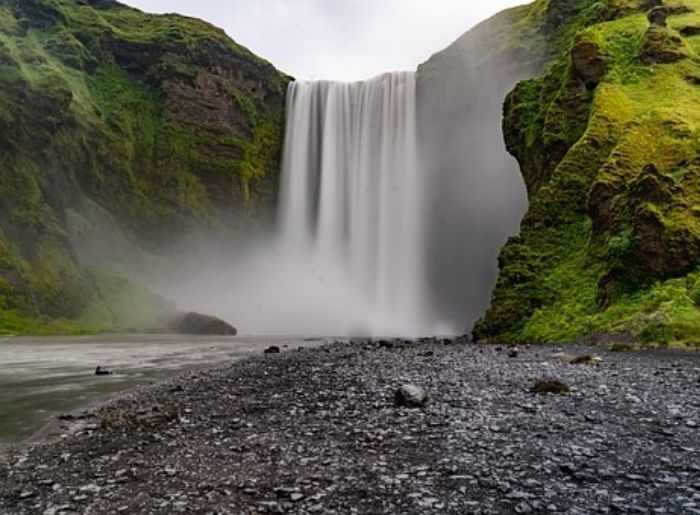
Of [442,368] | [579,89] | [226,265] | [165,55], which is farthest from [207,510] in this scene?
[165,55]

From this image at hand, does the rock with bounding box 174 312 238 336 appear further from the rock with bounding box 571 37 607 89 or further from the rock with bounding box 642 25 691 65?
the rock with bounding box 642 25 691 65

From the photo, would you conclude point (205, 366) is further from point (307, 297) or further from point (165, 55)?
point (165, 55)

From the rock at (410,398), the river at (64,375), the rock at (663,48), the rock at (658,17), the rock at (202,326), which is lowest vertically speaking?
the river at (64,375)

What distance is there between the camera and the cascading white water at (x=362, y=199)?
66625mm

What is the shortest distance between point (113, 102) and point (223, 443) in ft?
244

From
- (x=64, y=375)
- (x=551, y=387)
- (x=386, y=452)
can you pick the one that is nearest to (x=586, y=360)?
(x=551, y=387)

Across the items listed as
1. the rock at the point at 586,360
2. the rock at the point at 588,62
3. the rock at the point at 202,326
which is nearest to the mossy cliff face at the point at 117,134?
the rock at the point at 202,326

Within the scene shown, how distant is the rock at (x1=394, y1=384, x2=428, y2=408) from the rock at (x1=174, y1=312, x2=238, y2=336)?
42731 millimetres

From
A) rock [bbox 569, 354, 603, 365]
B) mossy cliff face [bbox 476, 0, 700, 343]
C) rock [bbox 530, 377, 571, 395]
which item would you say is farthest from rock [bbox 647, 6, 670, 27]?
rock [bbox 530, 377, 571, 395]

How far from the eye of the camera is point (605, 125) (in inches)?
1195

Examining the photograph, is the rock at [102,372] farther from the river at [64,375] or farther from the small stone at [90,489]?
the small stone at [90,489]

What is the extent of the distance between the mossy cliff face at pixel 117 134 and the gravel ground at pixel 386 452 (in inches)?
1774

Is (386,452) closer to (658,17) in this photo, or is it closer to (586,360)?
(586,360)

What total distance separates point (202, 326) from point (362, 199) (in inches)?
1100
